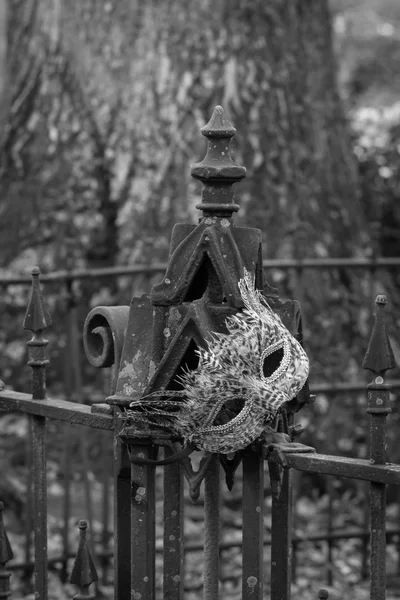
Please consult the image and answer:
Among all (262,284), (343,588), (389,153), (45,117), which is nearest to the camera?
(262,284)

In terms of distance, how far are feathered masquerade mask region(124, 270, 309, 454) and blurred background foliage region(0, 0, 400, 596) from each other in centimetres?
355

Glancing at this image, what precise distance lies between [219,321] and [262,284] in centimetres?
16

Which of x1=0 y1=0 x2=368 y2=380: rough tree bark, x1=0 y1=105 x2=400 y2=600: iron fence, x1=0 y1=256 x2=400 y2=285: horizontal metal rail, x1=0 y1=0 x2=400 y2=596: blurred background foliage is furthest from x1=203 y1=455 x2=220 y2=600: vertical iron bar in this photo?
x1=0 y1=0 x2=368 y2=380: rough tree bark

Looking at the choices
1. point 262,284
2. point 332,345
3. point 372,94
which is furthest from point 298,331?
point 372,94

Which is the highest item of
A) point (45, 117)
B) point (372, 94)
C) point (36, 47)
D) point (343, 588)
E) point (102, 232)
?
point (372, 94)

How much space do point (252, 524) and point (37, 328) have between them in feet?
2.56

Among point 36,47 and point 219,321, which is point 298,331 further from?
point 36,47

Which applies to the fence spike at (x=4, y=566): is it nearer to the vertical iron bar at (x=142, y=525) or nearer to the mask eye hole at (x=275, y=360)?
the vertical iron bar at (x=142, y=525)

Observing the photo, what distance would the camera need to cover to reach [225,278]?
1842mm

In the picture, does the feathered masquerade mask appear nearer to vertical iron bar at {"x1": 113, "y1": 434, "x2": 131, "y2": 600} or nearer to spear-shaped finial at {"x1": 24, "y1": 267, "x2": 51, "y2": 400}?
vertical iron bar at {"x1": 113, "y1": 434, "x2": 131, "y2": 600}

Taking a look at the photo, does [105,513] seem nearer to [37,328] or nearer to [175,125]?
[37,328]

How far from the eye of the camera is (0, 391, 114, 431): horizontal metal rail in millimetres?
2148

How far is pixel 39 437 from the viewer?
91.4 inches

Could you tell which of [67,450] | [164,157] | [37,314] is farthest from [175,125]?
[37,314]
